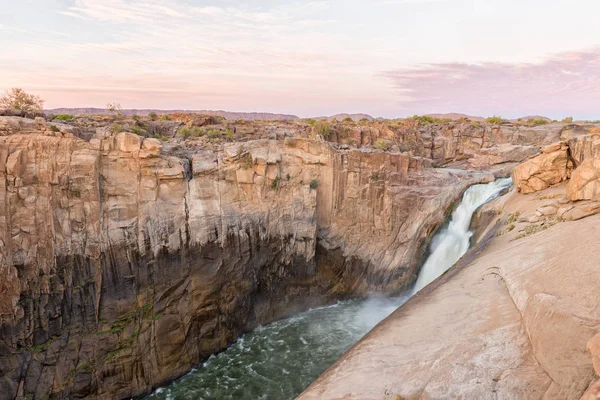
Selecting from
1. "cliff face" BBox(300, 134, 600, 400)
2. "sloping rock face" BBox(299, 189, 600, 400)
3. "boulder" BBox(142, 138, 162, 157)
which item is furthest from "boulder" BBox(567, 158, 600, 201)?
"boulder" BBox(142, 138, 162, 157)

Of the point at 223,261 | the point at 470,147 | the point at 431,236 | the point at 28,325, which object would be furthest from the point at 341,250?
the point at 470,147

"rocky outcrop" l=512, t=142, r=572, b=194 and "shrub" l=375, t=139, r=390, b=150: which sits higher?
"shrub" l=375, t=139, r=390, b=150

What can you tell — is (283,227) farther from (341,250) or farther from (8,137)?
(8,137)

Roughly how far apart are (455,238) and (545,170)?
5.58m

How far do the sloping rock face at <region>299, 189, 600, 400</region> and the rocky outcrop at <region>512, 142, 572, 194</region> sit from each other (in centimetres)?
625

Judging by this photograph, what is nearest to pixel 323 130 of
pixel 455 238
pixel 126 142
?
pixel 455 238

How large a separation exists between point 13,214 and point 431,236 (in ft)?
65.7

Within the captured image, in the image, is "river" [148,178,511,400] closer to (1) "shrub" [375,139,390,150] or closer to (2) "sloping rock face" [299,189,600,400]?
(2) "sloping rock face" [299,189,600,400]

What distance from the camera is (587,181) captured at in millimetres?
13711

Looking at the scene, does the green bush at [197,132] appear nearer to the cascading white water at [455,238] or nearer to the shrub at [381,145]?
the shrub at [381,145]

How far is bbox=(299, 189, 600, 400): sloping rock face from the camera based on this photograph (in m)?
6.46

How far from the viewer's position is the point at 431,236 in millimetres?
20938

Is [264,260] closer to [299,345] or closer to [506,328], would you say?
[299,345]

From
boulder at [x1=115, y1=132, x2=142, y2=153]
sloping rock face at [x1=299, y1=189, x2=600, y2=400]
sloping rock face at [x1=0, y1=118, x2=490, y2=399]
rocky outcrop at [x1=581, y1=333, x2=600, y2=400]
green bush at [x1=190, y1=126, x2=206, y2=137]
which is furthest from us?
green bush at [x1=190, y1=126, x2=206, y2=137]
